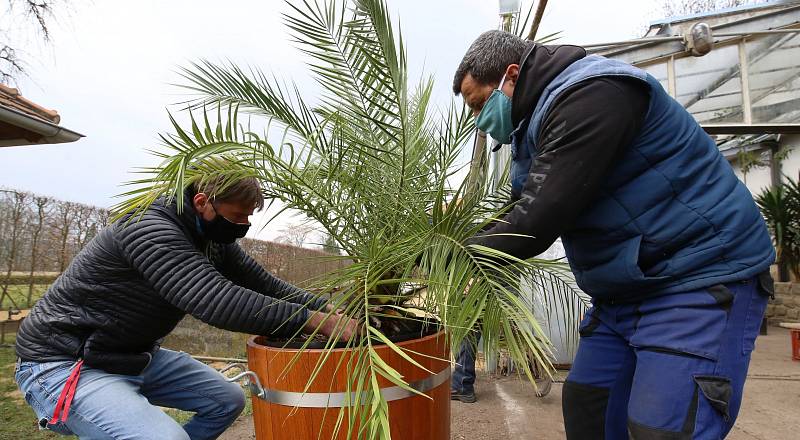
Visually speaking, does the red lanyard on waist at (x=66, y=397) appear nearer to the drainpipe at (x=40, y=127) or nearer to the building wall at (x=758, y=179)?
the drainpipe at (x=40, y=127)

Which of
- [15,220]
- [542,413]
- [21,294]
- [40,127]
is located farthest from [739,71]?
[21,294]

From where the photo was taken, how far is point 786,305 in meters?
7.52

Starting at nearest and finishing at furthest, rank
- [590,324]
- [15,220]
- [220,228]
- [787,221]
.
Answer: [590,324] → [220,228] → [15,220] → [787,221]

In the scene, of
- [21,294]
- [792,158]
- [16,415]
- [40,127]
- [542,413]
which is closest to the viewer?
[16,415]

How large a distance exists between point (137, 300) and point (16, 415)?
2.53 m

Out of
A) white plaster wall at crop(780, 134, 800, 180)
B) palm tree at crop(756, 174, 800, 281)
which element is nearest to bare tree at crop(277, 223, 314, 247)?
palm tree at crop(756, 174, 800, 281)

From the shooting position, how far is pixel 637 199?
1.31 metres

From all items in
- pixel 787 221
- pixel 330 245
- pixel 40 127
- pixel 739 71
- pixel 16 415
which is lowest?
pixel 16 415

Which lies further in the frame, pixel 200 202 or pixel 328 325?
pixel 200 202

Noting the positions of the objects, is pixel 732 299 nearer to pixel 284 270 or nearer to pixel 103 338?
pixel 103 338

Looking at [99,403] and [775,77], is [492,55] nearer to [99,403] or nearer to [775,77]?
[99,403]

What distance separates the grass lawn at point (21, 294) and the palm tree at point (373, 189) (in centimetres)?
497

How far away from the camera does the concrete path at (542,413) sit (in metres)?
3.21

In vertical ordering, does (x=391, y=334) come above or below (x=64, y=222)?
below
